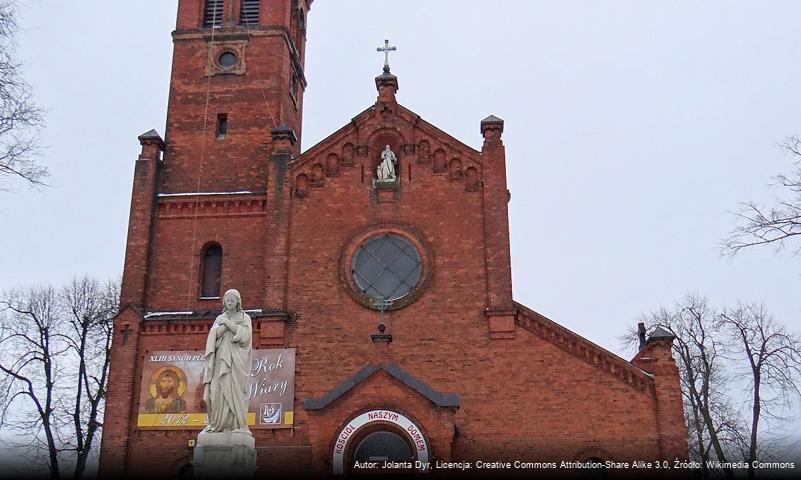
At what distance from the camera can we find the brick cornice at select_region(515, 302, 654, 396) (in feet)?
69.2

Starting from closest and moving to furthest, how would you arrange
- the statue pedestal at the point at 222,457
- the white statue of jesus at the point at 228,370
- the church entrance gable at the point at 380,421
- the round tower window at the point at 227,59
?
1. the statue pedestal at the point at 222,457
2. the white statue of jesus at the point at 228,370
3. the church entrance gable at the point at 380,421
4. the round tower window at the point at 227,59

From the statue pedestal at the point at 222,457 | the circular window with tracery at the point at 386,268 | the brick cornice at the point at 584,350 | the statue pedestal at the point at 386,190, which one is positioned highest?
the statue pedestal at the point at 386,190

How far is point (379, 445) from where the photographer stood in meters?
20.1

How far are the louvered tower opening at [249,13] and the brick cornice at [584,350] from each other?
14.1 m

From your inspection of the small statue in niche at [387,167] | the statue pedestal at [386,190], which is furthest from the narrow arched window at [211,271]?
the small statue in niche at [387,167]

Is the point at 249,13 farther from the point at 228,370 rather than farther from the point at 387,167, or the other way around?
the point at 228,370

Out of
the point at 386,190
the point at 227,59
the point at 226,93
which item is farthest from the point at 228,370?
the point at 227,59

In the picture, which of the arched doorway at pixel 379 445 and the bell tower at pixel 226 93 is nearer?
the arched doorway at pixel 379 445

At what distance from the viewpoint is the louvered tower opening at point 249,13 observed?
28.0 m

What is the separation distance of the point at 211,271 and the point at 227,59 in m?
7.86

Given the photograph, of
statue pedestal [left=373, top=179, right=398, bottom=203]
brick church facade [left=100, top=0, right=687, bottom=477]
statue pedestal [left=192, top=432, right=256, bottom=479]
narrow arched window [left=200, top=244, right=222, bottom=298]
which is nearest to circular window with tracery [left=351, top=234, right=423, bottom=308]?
brick church facade [left=100, top=0, right=687, bottom=477]

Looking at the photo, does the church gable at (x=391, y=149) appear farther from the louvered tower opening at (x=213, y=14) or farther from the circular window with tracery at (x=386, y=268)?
the louvered tower opening at (x=213, y=14)

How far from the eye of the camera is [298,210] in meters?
24.0

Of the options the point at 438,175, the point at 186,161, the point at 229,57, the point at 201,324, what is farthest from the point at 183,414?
the point at 229,57
